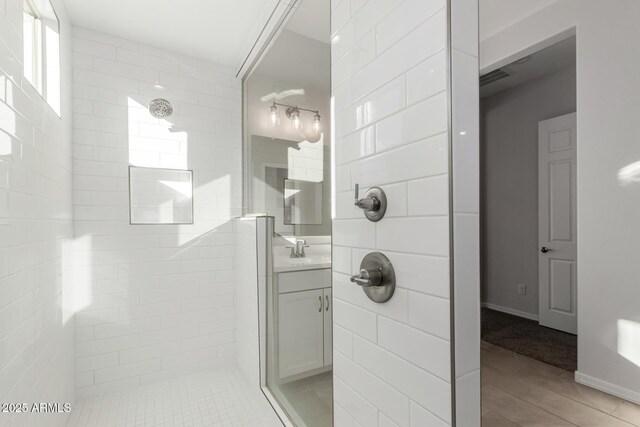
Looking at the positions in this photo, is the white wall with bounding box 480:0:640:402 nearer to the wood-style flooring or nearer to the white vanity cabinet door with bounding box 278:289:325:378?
the wood-style flooring

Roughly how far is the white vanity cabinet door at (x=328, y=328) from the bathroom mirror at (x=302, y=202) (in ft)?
1.22

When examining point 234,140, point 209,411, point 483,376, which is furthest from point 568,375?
point 234,140

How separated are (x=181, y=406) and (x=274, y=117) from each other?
2080 mm

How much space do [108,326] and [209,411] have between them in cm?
99

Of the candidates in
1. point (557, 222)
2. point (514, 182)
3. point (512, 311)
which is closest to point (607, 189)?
point (557, 222)

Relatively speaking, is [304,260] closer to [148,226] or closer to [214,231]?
[214,231]

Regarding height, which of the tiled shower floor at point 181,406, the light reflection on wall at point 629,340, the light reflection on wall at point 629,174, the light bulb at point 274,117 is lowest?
the tiled shower floor at point 181,406

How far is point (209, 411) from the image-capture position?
2.04 meters

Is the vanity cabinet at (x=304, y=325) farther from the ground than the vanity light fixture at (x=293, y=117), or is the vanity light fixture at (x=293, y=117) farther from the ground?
the vanity light fixture at (x=293, y=117)

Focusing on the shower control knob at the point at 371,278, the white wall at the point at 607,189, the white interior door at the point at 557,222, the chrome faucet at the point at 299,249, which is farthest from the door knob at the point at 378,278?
the white interior door at the point at 557,222

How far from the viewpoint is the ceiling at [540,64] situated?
3.05m

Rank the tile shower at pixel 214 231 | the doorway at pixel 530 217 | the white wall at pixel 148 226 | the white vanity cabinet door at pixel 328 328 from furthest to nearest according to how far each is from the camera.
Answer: the doorway at pixel 530 217
the white wall at pixel 148 226
the white vanity cabinet door at pixel 328 328
the tile shower at pixel 214 231

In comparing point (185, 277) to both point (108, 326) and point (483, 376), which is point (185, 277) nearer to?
point (108, 326)

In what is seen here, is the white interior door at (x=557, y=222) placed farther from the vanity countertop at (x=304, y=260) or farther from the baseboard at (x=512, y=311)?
the vanity countertop at (x=304, y=260)
